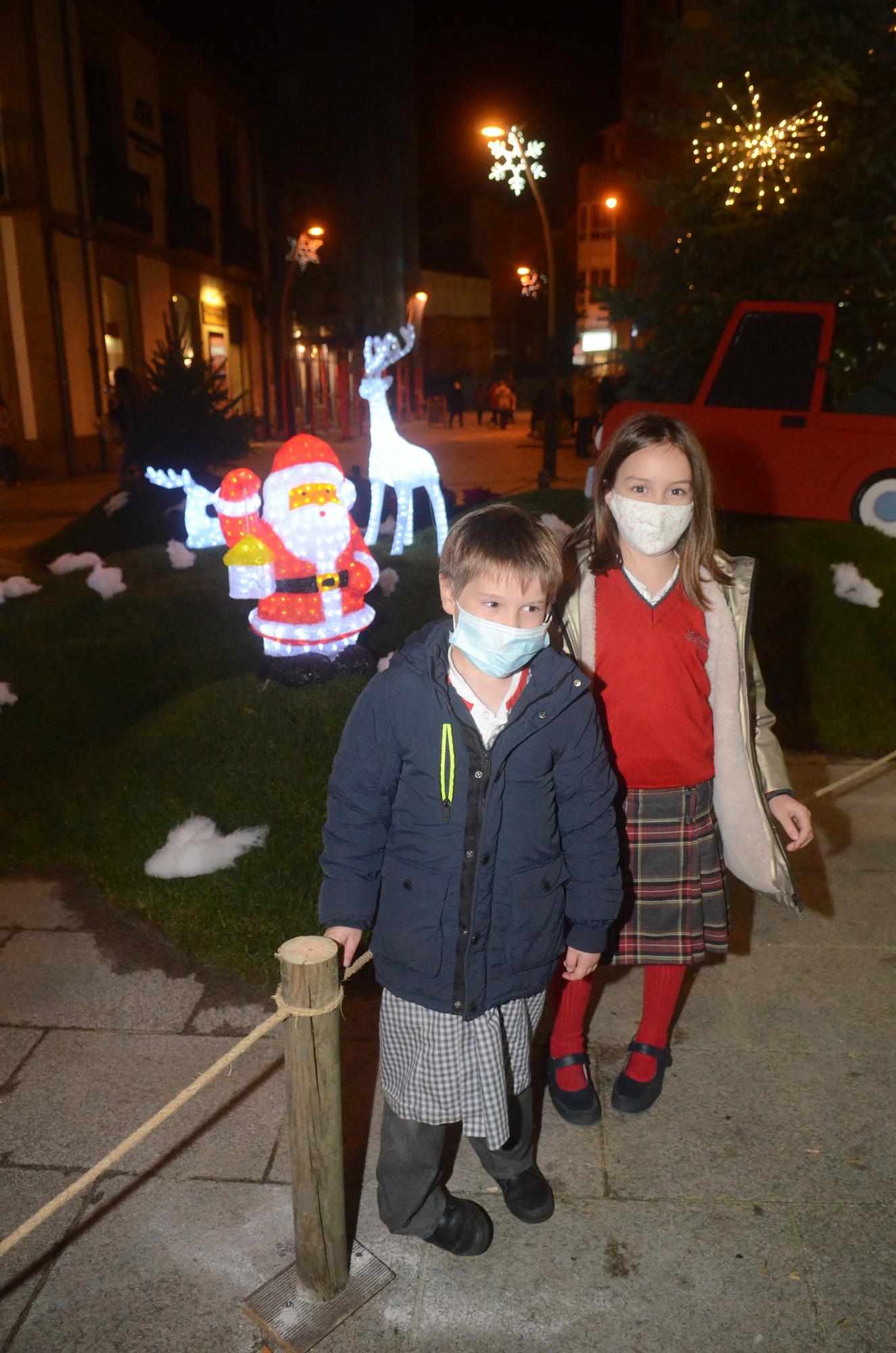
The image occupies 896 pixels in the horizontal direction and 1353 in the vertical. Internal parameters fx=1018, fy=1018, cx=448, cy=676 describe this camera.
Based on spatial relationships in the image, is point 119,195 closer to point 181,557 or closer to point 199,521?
point 199,521

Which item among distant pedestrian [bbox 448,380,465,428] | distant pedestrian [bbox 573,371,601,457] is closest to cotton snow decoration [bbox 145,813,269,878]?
distant pedestrian [bbox 573,371,601,457]

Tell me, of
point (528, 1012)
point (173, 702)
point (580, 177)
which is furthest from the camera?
point (580, 177)

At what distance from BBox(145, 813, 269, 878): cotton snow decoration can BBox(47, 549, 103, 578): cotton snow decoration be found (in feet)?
15.2

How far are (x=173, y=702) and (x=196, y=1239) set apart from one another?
356cm

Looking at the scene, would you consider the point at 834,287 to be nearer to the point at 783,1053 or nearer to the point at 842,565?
the point at 842,565

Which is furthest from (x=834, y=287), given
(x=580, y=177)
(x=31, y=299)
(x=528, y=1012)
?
(x=580, y=177)

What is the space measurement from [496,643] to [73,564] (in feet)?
23.4

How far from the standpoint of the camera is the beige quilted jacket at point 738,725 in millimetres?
2629

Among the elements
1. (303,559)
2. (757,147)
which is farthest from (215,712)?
(757,147)

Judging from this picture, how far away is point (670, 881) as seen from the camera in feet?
9.03

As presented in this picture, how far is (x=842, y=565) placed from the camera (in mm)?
6957

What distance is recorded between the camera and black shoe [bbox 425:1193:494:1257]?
2.46 metres

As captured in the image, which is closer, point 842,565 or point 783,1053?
point 783,1053

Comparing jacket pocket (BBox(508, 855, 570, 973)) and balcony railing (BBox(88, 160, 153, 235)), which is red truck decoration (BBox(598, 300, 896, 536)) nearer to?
jacket pocket (BBox(508, 855, 570, 973))
